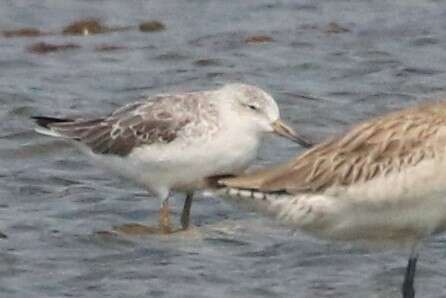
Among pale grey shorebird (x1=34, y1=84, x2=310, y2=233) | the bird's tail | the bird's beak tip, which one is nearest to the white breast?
pale grey shorebird (x1=34, y1=84, x2=310, y2=233)

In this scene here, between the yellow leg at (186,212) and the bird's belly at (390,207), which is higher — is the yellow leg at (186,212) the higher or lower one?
the lower one

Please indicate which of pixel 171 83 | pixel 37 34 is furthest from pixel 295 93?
pixel 37 34

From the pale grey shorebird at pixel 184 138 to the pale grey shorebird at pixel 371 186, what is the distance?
5.86ft

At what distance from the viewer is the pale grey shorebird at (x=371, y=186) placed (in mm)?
10859

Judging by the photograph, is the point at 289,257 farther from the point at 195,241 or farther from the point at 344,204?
the point at 344,204

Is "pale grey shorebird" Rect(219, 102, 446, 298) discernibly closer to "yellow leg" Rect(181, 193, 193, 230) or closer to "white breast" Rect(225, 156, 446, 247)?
"white breast" Rect(225, 156, 446, 247)

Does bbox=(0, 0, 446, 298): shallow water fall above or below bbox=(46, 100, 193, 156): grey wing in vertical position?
below

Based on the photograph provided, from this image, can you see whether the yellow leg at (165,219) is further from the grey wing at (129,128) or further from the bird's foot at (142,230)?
the grey wing at (129,128)

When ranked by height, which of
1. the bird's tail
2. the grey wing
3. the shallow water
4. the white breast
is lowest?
the shallow water

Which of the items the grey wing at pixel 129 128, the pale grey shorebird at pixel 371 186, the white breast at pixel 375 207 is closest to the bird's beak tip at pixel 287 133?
the grey wing at pixel 129 128

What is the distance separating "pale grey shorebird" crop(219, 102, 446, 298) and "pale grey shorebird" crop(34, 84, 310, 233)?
178cm

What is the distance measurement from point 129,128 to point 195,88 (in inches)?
152

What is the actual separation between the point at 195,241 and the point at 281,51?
223 inches

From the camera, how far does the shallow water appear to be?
39.9ft
